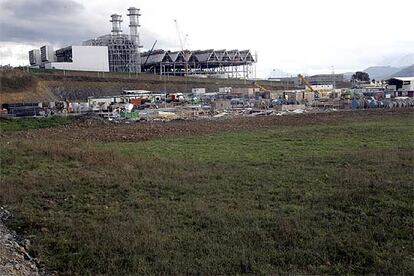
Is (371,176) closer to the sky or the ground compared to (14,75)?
closer to the ground

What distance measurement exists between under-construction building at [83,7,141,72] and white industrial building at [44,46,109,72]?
4.83 metres

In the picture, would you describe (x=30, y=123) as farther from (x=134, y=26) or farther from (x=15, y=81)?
(x=134, y=26)

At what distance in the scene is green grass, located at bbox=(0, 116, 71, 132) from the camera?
104 ft

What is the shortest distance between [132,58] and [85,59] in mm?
11975

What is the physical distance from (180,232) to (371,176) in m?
6.25

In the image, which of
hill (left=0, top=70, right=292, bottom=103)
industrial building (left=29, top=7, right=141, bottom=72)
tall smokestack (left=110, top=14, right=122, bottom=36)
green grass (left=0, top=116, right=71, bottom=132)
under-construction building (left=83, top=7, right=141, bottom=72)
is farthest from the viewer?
tall smokestack (left=110, top=14, right=122, bottom=36)

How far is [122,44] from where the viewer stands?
92188mm

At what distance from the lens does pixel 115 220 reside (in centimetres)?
870

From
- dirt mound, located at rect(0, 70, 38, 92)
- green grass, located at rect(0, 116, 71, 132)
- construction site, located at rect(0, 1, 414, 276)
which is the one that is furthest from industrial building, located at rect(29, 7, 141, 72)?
construction site, located at rect(0, 1, 414, 276)

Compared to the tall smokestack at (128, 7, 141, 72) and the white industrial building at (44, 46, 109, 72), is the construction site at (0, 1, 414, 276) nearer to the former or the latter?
the white industrial building at (44, 46, 109, 72)

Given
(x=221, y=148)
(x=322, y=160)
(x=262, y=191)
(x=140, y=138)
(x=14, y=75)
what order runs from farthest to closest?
(x=14, y=75) < (x=140, y=138) < (x=221, y=148) < (x=322, y=160) < (x=262, y=191)

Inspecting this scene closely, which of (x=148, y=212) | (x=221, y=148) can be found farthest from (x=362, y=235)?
(x=221, y=148)

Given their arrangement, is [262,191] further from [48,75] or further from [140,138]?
[48,75]

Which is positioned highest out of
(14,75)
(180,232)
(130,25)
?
(130,25)
